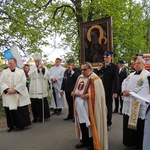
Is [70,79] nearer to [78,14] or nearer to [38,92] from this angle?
[38,92]

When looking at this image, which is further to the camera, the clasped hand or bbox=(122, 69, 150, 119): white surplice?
the clasped hand

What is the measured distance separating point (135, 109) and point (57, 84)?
→ 452 centimetres

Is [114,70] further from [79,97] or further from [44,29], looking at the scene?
[44,29]

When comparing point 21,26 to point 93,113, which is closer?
point 93,113

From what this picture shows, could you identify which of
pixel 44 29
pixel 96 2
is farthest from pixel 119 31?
pixel 44 29

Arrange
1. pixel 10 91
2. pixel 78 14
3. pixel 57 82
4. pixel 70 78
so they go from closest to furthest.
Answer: pixel 10 91
pixel 70 78
pixel 57 82
pixel 78 14

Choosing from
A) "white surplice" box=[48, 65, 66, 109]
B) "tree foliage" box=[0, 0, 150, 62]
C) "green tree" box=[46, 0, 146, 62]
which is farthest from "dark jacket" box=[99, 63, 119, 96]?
"green tree" box=[46, 0, 146, 62]

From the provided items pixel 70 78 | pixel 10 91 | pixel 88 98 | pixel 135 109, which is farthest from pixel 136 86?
pixel 10 91

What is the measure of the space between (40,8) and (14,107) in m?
6.59

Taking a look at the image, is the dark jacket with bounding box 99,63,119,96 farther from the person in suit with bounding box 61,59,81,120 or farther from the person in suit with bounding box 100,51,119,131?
the person in suit with bounding box 61,59,81,120

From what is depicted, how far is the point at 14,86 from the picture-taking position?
6.41 m

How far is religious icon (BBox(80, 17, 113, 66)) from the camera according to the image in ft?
23.9

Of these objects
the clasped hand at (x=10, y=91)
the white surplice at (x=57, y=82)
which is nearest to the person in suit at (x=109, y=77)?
the clasped hand at (x=10, y=91)

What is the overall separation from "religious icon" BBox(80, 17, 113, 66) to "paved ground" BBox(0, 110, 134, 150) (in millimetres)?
2237
